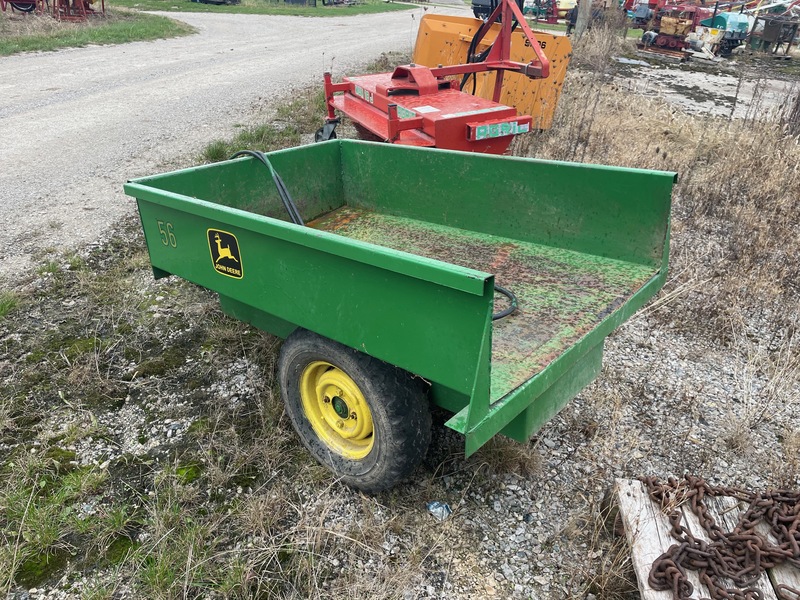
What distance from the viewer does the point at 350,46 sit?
1513 centimetres

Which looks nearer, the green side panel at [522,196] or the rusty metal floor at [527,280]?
the rusty metal floor at [527,280]

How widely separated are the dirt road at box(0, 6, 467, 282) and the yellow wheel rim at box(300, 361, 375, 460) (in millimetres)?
2656

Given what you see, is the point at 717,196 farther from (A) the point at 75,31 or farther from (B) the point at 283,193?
(A) the point at 75,31

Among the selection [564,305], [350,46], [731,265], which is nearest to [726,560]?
[564,305]

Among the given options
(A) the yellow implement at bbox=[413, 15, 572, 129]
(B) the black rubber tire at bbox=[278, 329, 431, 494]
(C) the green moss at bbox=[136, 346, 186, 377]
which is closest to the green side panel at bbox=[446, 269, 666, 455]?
(B) the black rubber tire at bbox=[278, 329, 431, 494]

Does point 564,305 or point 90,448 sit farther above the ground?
point 564,305

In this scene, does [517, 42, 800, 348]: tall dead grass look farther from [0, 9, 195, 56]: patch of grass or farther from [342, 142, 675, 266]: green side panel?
[0, 9, 195, 56]: patch of grass

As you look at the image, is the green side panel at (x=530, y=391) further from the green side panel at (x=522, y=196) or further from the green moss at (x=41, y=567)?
the green moss at (x=41, y=567)

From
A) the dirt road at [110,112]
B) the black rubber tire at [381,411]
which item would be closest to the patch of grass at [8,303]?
the dirt road at [110,112]

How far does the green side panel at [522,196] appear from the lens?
2807mm

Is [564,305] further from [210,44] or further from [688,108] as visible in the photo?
[210,44]

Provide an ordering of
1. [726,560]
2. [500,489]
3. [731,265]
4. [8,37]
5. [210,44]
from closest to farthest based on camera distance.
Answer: [726,560], [500,489], [731,265], [8,37], [210,44]

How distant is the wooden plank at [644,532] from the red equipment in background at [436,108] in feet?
9.63

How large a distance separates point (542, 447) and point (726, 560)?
34.2 inches
